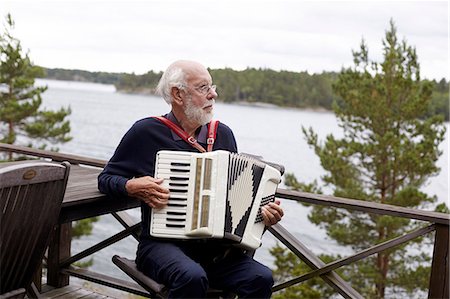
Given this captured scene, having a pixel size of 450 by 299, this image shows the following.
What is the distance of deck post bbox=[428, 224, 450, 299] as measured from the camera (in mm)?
2354

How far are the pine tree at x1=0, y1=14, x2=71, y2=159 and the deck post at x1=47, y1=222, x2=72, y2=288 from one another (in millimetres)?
11327

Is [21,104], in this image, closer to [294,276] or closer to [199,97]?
[294,276]

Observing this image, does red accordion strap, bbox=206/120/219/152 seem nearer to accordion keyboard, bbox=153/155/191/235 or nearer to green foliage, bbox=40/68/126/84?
accordion keyboard, bbox=153/155/191/235

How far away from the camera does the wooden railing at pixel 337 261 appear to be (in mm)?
2365

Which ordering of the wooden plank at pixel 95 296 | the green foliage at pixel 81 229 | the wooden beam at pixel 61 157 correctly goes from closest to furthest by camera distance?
the wooden plank at pixel 95 296, the wooden beam at pixel 61 157, the green foliage at pixel 81 229

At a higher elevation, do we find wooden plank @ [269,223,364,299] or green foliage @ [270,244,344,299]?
wooden plank @ [269,223,364,299]

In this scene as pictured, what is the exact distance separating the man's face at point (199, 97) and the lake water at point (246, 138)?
8.18 m

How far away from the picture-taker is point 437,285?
2.38m

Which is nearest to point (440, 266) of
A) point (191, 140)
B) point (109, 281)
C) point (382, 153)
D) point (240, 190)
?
point (240, 190)

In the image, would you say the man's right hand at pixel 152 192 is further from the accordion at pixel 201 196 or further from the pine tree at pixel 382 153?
the pine tree at pixel 382 153

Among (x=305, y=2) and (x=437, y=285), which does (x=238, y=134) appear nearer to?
(x=305, y=2)

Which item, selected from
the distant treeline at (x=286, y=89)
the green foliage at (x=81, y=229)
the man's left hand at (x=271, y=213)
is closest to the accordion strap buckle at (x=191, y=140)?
the man's left hand at (x=271, y=213)

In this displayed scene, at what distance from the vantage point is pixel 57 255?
2.97 meters

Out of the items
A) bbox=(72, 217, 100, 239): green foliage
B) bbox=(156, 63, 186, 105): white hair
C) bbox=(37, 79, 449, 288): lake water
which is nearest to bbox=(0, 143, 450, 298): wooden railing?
bbox=(156, 63, 186, 105): white hair
